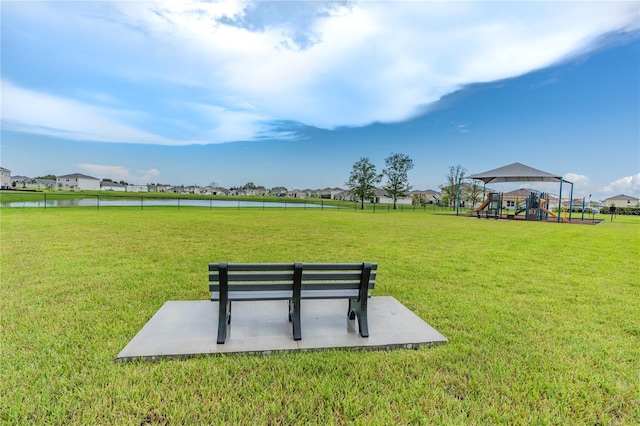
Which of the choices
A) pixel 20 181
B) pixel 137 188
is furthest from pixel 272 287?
pixel 137 188

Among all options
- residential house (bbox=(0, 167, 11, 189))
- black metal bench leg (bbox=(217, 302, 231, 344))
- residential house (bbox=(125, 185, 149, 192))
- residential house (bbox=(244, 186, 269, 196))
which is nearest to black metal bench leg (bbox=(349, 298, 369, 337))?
black metal bench leg (bbox=(217, 302, 231, 344))

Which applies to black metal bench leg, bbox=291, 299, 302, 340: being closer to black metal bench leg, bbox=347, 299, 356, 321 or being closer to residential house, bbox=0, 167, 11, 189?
black metal bench leg, bbox=347, 299, 356, 321

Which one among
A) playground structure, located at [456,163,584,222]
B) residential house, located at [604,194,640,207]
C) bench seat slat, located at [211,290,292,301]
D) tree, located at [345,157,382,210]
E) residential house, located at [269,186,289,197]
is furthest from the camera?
residential house, located at [269,186,289,197]

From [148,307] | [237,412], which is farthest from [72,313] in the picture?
[237,412]

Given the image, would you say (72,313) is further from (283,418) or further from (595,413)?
(595,413)

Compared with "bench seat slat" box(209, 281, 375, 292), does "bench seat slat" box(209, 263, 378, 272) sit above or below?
above

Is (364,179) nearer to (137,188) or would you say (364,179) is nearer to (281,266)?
(281,266)

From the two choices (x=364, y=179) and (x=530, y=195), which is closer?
(x=530, y=195)

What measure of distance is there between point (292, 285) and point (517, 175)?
1067 inches

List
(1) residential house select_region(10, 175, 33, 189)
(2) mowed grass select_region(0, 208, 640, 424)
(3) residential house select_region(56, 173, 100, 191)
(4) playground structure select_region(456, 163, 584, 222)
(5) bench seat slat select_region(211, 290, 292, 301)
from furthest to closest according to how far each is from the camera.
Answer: (3) residential house select_region(56, 173, 100, 191) → (1) residential house select_region(10, 175, 33, 189) → (4) playground structure select_region(456, 163, 584, 222) → (5) bench seat slat select_region(211, 290, 292, 301) → (2) mowed grass select_region(0, 208, 640, 424)

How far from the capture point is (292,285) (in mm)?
3354

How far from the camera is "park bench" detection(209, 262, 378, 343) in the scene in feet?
10.5

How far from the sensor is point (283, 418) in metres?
2.24

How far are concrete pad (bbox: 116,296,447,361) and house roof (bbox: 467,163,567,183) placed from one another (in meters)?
24.8
